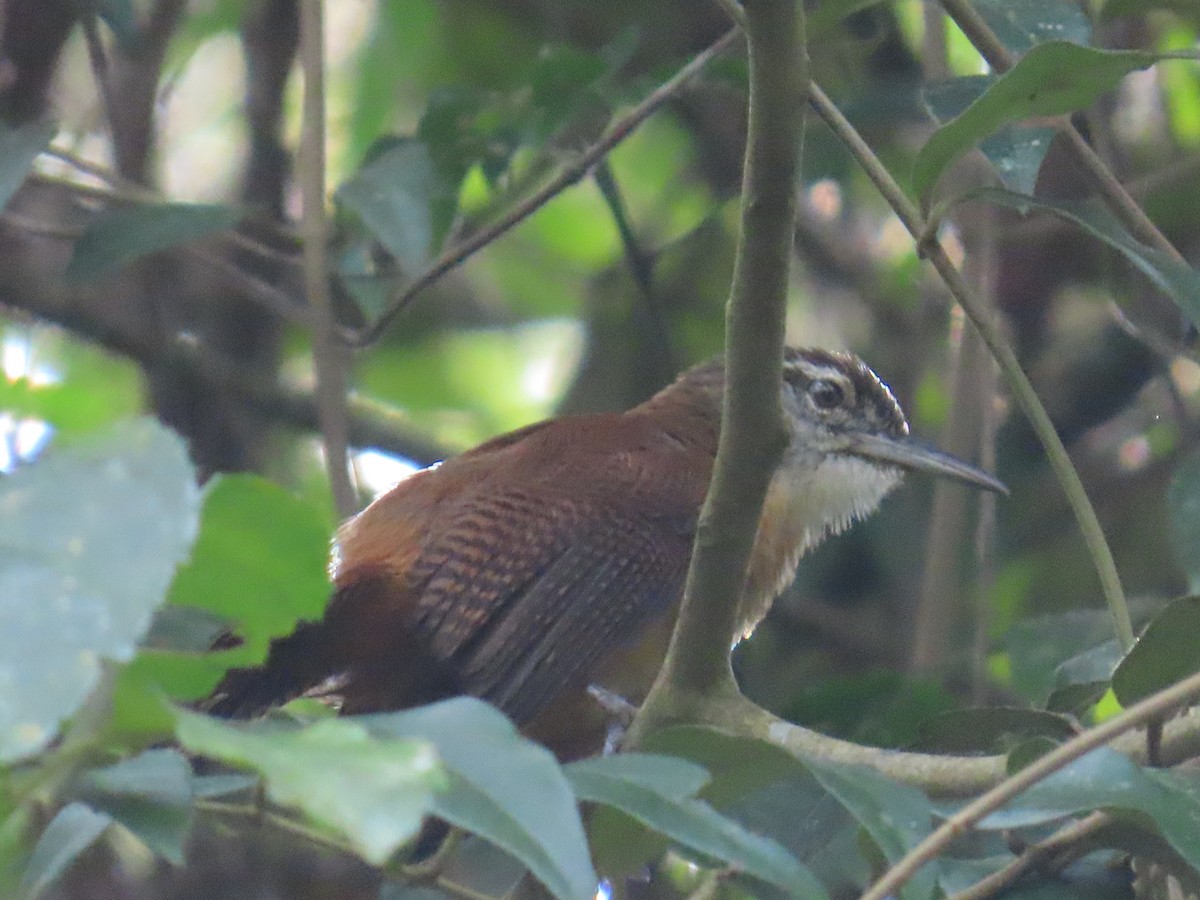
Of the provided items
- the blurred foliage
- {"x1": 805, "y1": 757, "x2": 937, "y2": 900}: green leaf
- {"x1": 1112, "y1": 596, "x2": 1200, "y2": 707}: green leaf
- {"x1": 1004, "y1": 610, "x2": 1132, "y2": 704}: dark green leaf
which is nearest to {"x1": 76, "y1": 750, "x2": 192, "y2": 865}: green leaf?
the blurred foliage

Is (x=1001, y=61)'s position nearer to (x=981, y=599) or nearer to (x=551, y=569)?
(x=551, y=569)

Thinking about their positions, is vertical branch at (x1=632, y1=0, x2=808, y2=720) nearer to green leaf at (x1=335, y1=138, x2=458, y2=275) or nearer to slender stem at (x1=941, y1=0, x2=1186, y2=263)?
slender stem at (x1=941, y1=0, x2=1186, y2=263)

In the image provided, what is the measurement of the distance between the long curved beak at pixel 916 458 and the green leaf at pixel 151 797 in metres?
2.58

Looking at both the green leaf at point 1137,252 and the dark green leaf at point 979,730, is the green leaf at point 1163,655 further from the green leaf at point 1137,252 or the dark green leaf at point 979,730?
the green leaf at point 1137,252

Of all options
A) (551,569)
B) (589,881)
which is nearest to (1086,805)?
(589,881)

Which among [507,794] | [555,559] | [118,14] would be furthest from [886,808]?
[118,14]

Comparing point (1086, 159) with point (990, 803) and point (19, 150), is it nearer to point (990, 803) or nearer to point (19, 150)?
point (990, 803)

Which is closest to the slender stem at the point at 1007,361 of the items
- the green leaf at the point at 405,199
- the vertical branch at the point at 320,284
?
the green leaf at the point at 405,199

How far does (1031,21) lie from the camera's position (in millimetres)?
2709

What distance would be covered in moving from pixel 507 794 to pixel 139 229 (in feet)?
7.50

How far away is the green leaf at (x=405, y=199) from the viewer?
3518 mm

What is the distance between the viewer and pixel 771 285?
1.95 metres

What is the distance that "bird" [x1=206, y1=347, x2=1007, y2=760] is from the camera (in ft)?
10.1

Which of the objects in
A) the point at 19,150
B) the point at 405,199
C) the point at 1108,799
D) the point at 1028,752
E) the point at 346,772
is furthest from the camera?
the point at 405,199
